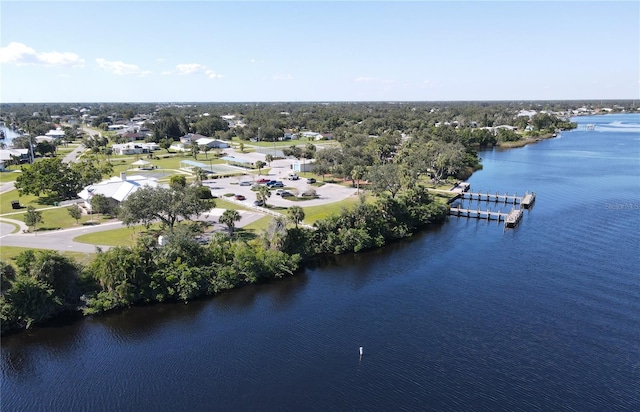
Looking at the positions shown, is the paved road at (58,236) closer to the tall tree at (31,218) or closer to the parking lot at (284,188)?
the tall tree at (31,218)

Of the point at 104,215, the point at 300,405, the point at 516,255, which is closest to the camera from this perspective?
the point at 300,405

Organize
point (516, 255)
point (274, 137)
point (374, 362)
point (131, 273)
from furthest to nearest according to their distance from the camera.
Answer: point (274, 137)
point (516, 255)
point (131, 273)
point (374, 362)

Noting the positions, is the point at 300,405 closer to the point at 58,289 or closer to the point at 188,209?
the point at 58,289

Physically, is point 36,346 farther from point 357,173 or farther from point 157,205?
point 357,173

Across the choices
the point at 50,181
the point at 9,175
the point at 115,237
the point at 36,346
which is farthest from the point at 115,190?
the point at 9,175

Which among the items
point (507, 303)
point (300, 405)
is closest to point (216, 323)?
point (300, 405)

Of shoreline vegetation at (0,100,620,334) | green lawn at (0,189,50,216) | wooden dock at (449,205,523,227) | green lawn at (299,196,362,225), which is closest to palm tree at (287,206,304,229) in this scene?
shoreline vegetation at (0,100,620,334)
